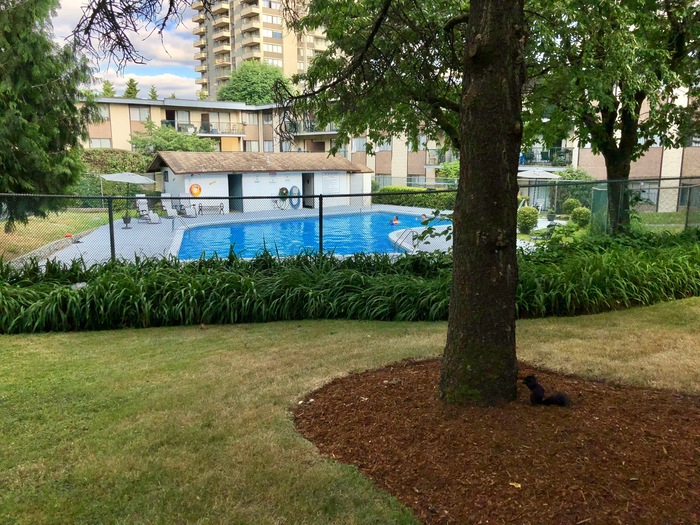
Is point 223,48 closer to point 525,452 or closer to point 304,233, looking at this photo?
point 304,233

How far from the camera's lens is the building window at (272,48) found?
7381cm

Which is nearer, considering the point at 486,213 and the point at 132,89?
the point at 486,213

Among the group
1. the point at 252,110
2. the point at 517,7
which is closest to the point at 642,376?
the point at 517,7

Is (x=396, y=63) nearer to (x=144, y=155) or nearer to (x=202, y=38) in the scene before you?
(x=144, y=155)

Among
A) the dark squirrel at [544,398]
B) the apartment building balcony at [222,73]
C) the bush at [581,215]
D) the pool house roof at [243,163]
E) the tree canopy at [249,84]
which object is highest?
the apartment building balcony at [222,73]

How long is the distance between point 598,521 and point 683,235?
9214 mm

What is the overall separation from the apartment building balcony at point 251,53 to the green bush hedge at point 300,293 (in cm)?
7221

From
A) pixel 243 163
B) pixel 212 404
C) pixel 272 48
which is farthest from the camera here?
pixel 272 48

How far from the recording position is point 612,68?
7469mm

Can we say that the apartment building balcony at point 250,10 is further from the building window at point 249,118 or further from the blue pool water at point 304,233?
the blue pool water at point 304,233

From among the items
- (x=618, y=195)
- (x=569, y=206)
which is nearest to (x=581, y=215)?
(x=569, y=206)

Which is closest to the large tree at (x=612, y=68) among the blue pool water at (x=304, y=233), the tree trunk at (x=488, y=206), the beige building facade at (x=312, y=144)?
the tree trunk at (x=488, y=206)

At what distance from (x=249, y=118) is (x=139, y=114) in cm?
1080

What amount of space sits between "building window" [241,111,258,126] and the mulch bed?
51.3m
